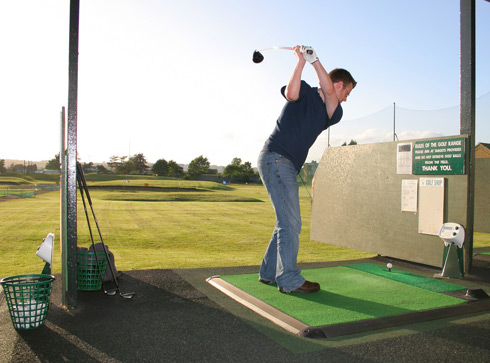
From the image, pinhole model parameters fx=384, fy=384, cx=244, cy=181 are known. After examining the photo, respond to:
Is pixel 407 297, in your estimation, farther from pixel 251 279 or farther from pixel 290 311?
pixel 251 279

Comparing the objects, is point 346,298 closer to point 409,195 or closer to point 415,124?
point 409,195

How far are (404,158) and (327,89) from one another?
2426 millimetres

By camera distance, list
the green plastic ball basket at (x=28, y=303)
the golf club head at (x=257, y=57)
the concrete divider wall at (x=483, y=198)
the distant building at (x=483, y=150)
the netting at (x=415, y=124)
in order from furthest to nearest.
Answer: the distant building at (x=483, y=150), the concrete divider wall at (x=483, y=198), the netting at (x=415, y=124), the golf club head at (x=257, y=57), the green plastic ball basket at (x=28, y=303)

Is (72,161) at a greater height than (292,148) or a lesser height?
lesser

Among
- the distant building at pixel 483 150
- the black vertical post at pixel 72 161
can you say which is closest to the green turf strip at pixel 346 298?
the black vertical post at pixel 72 161

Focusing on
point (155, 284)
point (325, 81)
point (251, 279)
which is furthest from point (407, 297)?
point (155, 284)

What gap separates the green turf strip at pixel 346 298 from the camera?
2.80m

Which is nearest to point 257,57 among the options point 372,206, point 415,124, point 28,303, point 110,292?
point 110,292

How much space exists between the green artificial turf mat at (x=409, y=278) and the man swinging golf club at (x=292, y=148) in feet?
3.88

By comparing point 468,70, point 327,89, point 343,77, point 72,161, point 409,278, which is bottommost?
point 409,278

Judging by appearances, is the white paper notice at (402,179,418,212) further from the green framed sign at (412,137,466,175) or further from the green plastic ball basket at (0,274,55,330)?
the green plastic ball basket at (0,274,55,330)

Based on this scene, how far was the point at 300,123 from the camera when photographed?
10.3 feet

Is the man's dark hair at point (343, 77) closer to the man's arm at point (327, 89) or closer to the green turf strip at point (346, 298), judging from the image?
the man's arm at point (327, 89)

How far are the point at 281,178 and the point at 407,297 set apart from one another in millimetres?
1510
